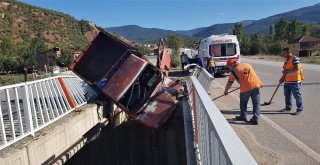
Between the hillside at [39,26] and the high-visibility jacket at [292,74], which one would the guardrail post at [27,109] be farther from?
the hillside at [39,26]

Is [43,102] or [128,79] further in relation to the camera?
[128,79]

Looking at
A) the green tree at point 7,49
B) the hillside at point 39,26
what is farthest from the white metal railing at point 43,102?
the hillside at point 39,26

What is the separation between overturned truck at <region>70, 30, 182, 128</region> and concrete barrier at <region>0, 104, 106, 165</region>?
83cm

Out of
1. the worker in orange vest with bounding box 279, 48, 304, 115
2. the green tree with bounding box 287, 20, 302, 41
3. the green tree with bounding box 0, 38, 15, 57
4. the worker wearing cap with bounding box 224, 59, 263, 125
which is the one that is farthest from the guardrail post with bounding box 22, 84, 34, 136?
the green tree with bounding box 287, 20, 302, 41

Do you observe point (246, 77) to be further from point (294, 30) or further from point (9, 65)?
point (294, 30)

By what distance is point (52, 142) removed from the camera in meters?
6.99

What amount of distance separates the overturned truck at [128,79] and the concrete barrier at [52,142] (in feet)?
2.74

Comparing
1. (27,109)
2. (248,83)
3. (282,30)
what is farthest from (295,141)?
(282,30)

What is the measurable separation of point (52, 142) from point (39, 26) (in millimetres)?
103685

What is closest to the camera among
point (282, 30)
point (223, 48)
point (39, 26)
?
point (223, 48)

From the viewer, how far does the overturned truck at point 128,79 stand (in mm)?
9398

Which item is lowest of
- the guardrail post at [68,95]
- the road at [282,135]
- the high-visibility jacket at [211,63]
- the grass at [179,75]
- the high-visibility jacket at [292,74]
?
the grass at [179,75]

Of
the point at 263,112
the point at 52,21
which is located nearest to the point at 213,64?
the point at 263,112

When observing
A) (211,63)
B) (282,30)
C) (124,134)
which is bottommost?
(124,134)
